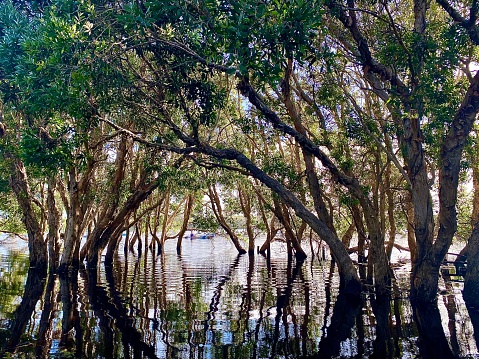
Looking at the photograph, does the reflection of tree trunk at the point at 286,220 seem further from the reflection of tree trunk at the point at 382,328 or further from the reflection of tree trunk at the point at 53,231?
the reflection of tree trunk at the point at 382,328

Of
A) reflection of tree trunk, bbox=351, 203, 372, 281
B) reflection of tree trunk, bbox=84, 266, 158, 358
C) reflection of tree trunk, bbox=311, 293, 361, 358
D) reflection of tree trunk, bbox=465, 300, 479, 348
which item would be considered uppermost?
reflection of tree trunk, bbox=351, 203, 372, 281

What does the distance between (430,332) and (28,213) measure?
1488cm

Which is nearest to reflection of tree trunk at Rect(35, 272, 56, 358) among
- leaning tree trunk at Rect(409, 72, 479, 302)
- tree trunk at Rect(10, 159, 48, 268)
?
tree trunk at Rect(10, 159, 48, 268)

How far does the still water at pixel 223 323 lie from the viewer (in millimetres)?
6457

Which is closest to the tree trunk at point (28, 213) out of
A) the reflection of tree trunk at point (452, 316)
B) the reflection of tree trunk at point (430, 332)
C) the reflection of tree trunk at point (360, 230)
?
the reflection of tree trunk at point (360, 230)

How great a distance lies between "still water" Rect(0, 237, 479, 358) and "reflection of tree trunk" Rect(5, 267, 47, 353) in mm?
21

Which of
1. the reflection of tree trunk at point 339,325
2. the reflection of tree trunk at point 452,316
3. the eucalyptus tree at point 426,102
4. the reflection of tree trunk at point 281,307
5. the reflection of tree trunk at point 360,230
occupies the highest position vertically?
the eucalyptus tree at point 426,102

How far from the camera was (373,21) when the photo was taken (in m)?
12.2

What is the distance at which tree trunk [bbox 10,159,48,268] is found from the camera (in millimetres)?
16297

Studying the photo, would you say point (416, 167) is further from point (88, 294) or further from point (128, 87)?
point (88, 294)

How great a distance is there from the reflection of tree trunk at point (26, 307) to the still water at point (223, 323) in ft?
0.07

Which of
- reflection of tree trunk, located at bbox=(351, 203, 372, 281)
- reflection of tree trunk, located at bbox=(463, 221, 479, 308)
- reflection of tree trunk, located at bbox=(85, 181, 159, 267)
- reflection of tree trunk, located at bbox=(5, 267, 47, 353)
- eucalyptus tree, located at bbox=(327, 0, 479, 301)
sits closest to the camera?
reflection of tree trunk, located at bbox=(5, 267, 47, 353)

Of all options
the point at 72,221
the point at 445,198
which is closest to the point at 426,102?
the point at 445,198

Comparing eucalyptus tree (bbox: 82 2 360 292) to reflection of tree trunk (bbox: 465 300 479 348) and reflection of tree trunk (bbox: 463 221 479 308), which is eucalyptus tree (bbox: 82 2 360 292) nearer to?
reflection of tree trunk (bbox: 465 300 479 348)
